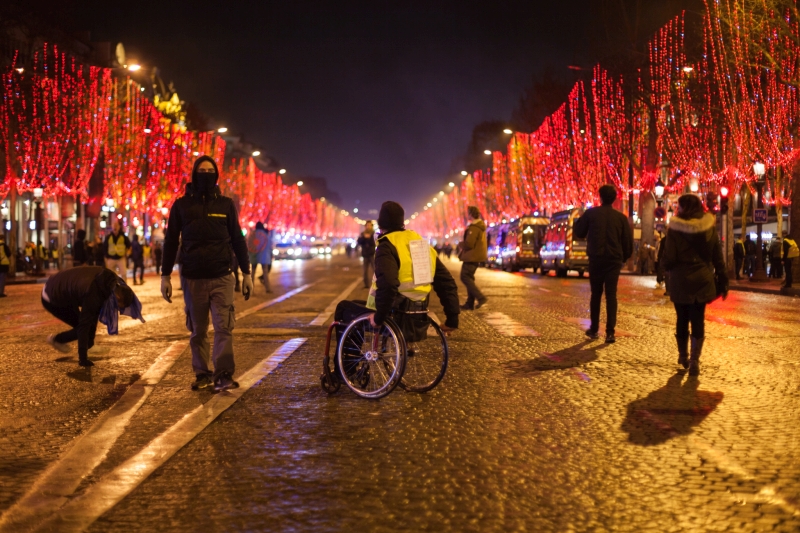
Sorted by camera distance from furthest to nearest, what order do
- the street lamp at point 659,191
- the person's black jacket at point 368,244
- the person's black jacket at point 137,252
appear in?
the street lamp at point 659,191 < the person's black jacket at point 137,252 < the person's black jacket at point 368,244

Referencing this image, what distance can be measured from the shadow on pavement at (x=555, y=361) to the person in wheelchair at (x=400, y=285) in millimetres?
1804

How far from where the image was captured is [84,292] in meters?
9.97

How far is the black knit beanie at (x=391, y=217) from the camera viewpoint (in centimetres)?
756

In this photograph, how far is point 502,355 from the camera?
10.6 m

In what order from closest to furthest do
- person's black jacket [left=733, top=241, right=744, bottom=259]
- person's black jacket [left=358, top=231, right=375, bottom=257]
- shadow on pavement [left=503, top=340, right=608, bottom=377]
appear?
shadow on pavement [left=503, top=340, right=608, bottom=377]
person's black jacket [left=358, top=231, right=375, bottom=257]
person's black jacket [left=733, top=241, right=744, bottom=259]

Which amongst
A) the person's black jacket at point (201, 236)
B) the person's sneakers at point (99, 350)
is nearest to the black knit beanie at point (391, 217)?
the person's black jacket at point (201, 236)

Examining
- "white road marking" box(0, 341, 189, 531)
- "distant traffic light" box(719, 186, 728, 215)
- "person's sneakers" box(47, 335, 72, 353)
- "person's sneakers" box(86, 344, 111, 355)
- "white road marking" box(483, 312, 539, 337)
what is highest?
"distant traffic light" box(719, 186, 728, 215)

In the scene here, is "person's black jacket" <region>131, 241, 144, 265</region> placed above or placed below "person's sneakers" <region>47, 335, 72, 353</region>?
above

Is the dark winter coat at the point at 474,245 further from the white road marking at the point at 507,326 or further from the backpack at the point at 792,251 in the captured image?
the backpack at the point at 792,251

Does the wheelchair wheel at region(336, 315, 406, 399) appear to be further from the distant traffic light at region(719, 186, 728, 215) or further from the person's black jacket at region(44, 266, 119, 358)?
the distant traffic light at region(719, 186, 728, 215)

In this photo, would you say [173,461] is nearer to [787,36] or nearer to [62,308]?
[62,308]

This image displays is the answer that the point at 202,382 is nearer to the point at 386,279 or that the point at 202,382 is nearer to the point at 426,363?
the point at 426,363

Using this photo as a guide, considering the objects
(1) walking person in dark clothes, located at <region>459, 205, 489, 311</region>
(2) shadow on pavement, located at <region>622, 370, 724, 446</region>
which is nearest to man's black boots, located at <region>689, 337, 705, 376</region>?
(2) shadow on pavement, located at <region>622, 370, 724, 446</region>

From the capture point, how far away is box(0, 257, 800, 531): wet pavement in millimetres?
4539
